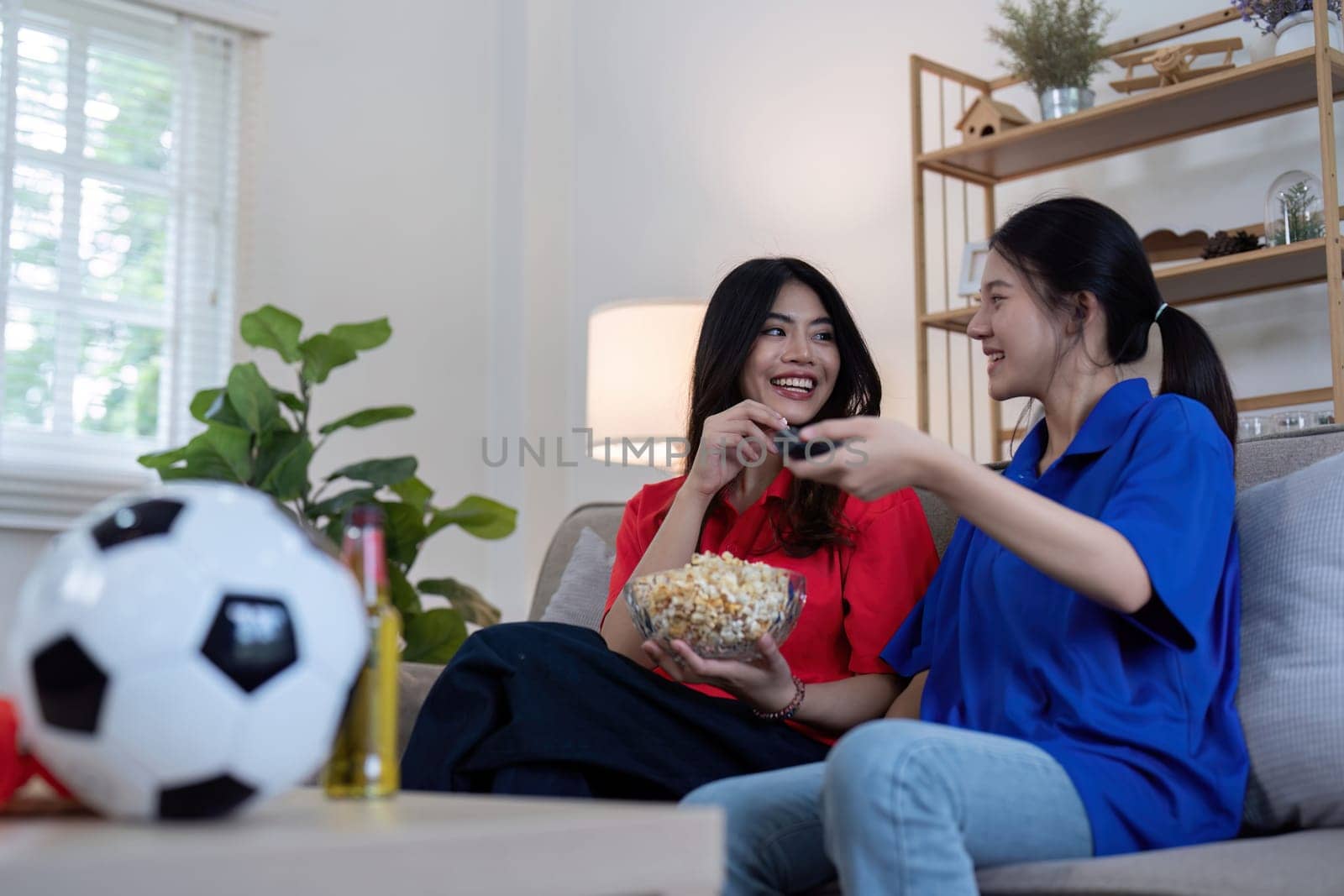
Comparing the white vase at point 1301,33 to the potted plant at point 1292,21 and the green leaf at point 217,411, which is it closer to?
the potted plant at point 1292,21

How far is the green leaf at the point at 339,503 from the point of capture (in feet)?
9.95

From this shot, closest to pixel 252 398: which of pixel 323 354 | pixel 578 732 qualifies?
pixel 323 354

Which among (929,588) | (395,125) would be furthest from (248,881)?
(395,125)

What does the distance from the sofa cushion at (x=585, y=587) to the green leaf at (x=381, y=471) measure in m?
0.85

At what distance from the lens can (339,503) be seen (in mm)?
3033

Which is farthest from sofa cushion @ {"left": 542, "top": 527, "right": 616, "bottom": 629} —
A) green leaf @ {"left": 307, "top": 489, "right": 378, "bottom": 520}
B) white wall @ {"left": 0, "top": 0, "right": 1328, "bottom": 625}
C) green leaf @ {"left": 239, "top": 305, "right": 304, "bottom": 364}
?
white wall @ {"left": 0, "top": 0, "right": 1328, "bottom": 625}

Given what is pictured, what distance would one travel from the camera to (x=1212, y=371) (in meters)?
1.54

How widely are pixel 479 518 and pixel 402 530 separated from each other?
198 mm

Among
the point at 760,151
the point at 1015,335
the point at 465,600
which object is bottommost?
the point at 465,600

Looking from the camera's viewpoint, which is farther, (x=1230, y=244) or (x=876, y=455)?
(x=1230, y=244)

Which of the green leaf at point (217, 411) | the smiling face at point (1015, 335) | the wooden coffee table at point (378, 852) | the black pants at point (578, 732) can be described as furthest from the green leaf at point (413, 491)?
the wooden coffee table at point (378, 852)

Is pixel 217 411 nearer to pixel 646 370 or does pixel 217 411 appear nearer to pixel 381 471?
pixel 381 471

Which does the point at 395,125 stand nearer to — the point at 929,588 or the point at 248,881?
the point at 929,588

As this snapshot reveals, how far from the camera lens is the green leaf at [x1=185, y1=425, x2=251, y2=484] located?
9.62ft
